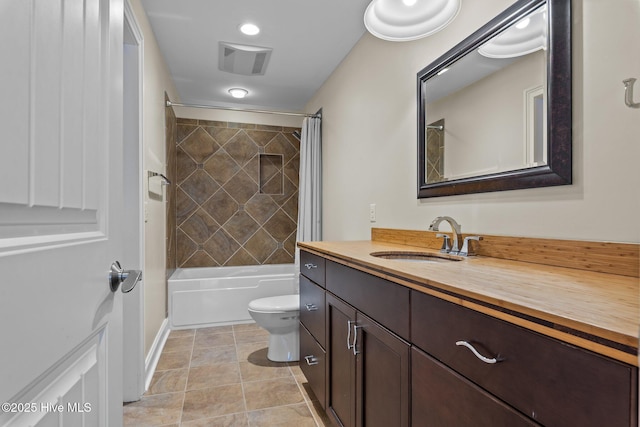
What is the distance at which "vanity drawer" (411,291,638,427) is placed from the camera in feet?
1.59

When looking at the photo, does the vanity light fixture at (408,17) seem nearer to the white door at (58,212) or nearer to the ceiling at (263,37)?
the ceiling at (263,37)

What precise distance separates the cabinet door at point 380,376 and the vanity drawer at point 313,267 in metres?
0.47

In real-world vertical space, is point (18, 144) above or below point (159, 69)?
below

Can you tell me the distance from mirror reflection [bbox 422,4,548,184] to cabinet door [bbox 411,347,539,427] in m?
0.81

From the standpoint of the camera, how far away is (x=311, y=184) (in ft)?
11.4

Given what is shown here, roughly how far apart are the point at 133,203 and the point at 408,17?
1724 mm

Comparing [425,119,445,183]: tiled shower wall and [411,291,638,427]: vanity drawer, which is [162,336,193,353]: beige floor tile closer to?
[425,119,445,183]: tiled shower wall

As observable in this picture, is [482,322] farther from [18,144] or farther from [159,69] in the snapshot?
[159,69]

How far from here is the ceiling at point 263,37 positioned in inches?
85.7

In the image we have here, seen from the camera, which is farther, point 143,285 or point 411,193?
point 143,285

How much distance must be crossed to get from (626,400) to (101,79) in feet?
3.42

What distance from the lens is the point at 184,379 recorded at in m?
2.19

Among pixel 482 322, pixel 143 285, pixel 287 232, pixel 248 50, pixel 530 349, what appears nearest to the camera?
pixel 530 349

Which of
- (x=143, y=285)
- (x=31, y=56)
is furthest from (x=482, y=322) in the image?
(x=143, y=285)
